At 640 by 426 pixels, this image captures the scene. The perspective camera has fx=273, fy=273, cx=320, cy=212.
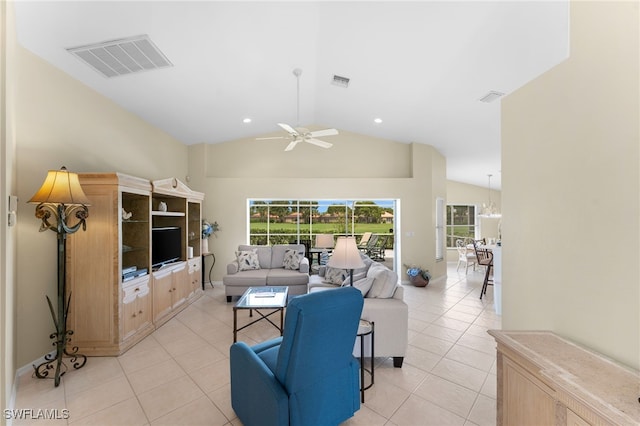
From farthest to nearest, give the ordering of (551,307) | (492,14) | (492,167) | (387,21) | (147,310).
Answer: (492,167) → (147,310) → (387,21) → (492,14) → (551,307)

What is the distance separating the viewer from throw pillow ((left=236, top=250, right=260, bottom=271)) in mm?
5336

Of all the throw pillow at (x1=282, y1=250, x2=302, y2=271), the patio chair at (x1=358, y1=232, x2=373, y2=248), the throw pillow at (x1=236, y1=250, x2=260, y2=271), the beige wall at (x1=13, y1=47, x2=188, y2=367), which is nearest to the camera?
the beige wall at (x1=13, y1=47, x2=188, y2=367)

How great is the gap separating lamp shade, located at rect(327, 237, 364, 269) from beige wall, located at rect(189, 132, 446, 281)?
3.84 metres

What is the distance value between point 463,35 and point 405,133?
125 inches

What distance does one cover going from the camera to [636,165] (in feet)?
4.10

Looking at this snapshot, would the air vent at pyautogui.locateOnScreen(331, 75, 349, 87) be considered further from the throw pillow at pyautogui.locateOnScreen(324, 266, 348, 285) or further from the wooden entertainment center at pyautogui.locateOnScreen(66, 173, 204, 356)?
the wooden entertainment center at pyautogui.locateOnScreen(66, 173, 204, 356)

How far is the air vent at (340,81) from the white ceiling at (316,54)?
0.33 feet

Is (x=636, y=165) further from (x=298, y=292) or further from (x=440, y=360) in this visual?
(x=298, y=292)

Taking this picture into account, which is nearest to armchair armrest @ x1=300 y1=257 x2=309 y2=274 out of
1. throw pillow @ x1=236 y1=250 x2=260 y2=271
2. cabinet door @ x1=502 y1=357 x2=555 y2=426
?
throw pillow @ x1=236 y1=250 x2=260 y2=271

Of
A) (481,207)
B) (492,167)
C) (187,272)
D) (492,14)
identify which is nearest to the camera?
(492,14)

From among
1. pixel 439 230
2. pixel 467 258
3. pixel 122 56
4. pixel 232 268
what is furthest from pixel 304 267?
pixel 467 258

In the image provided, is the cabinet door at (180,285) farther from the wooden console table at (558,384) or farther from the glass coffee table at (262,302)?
the wooden console table at (558,384)

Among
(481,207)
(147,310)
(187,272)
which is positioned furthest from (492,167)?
(147,310)

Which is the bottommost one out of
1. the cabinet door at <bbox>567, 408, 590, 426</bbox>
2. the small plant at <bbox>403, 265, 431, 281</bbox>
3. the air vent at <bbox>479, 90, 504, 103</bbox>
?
the small plant at <bbox>403, 265, 431, 281</bbox>
